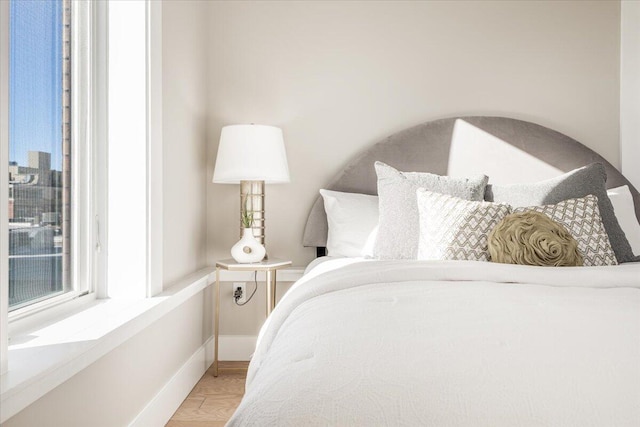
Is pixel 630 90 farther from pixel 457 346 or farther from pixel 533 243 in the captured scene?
pixel 457 346

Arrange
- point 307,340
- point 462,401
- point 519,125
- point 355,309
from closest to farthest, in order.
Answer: point 462,401
point 307,340
point 355,309
point 519,125

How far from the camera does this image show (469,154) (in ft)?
9.84

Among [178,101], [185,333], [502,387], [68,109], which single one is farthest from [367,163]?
[502,387]

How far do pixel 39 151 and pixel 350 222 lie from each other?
5.02ft

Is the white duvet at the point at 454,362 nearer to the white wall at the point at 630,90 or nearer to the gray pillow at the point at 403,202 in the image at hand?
the gray pillow at the point at 403,202

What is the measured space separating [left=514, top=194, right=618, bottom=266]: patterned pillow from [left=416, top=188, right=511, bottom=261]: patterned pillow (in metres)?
0.16

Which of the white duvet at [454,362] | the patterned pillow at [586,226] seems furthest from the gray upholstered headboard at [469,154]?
the white duvet at [454,362]

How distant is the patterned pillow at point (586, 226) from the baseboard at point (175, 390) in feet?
5.35

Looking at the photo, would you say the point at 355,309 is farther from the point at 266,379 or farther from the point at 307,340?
the point at 266,379

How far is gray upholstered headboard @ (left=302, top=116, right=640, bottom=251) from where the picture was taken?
9.76 feet

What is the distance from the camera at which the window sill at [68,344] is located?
111 centimetres

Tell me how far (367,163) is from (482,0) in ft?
3.90

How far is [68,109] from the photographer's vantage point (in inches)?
74.2

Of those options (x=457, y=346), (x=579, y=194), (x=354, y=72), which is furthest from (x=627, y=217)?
(x=457, y=346)
